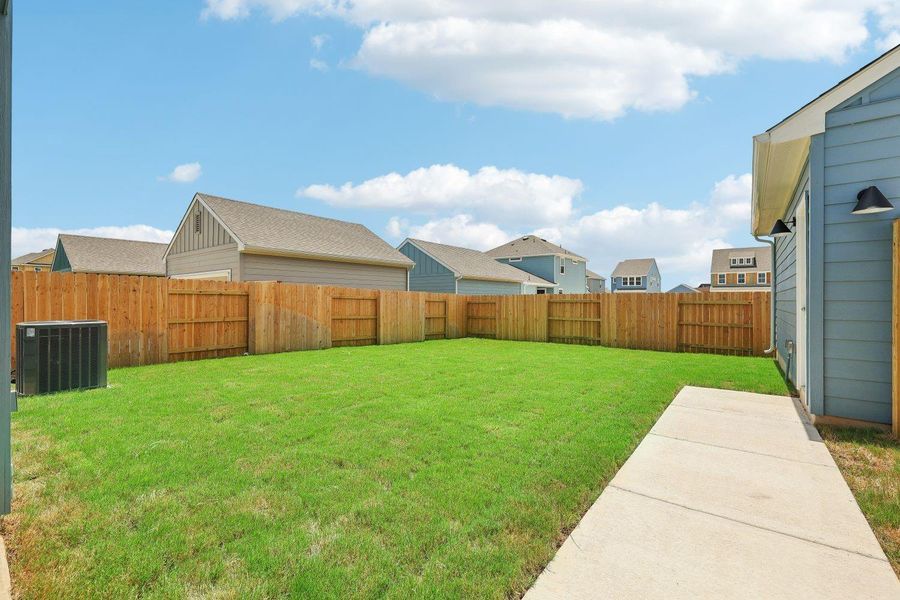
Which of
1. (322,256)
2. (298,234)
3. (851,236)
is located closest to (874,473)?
(851,236)

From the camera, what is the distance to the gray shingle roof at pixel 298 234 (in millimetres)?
14219

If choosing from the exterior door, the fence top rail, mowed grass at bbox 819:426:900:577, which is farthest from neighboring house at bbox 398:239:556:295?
mowed grass at bbox 819:426:900:577

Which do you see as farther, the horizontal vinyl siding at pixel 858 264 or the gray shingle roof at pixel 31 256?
the gray shingle roof at pixel 31 256

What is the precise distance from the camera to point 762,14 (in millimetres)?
6223

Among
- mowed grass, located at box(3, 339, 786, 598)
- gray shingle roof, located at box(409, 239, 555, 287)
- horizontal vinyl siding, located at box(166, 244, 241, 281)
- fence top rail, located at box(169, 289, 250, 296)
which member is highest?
gray shingle roof, located at box(409, 239, 555, 287)

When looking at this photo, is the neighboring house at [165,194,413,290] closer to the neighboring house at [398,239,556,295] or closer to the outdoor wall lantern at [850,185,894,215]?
the neighboring house at [398,239,556,295]

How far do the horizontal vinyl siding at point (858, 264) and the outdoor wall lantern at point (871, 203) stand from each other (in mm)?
155

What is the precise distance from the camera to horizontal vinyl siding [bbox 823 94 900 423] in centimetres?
417

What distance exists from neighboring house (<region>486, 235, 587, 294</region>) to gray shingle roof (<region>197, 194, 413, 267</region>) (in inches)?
645

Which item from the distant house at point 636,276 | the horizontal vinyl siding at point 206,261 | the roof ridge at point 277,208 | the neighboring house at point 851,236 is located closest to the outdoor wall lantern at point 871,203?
the neighboring house at point 851,236

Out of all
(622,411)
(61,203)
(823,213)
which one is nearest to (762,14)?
(823,213)

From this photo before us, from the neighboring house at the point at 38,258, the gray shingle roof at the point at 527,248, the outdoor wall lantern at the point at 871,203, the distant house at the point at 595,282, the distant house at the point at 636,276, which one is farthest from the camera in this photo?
the distant house at the point at 595,282

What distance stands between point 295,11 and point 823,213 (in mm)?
9004

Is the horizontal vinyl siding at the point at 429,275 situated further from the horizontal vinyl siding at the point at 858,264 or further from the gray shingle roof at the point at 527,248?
the horizontal vinyl siding at the point at 858,264
